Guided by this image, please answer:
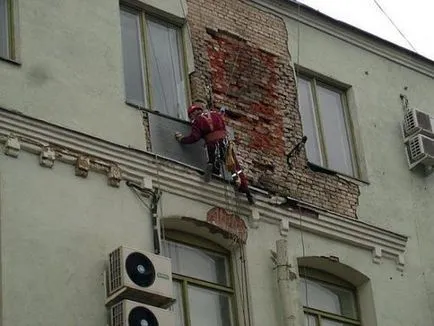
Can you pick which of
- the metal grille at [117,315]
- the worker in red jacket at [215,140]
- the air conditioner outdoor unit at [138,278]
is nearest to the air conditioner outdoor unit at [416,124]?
the worker in red jacket at [215,140]

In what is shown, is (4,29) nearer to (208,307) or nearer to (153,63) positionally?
(153,63)

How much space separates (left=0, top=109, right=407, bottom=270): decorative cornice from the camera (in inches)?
487

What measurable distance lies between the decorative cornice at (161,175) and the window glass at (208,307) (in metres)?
1.01

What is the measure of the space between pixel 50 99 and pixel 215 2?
3381mm

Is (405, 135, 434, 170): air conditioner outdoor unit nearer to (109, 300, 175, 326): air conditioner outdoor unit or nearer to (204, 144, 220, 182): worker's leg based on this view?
(204, 144, 220, 182): worker's leg

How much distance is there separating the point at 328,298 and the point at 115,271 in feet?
12.0

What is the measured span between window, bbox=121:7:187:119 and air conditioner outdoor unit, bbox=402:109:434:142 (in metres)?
3.56

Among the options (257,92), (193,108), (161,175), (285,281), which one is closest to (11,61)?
(161,175)

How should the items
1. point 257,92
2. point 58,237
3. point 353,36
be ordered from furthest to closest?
point 353,36, point 257,92, point 58,237

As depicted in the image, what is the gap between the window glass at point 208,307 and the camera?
42.5 feet

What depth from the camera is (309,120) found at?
51.4 feet

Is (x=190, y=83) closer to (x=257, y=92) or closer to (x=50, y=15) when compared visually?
(x=257, y=92)

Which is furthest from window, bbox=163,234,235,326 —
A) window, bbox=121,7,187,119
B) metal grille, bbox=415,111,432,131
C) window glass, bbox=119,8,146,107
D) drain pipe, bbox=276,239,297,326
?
metal grille, bbox=415,111,432,131

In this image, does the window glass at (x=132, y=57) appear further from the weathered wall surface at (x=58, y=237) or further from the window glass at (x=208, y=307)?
the window glass at (x=208, y=307)
